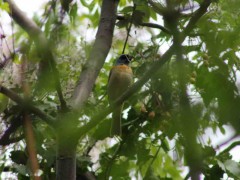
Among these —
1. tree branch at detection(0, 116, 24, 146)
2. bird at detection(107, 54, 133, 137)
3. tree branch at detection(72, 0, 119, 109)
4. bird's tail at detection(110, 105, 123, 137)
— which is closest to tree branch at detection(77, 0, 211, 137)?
tree branch at detection(0, 116, 24, 146)

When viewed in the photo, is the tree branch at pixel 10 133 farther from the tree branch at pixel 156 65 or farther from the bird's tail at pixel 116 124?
the bird's tail at pixel 116 124

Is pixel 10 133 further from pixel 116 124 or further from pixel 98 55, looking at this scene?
pixel 116 124

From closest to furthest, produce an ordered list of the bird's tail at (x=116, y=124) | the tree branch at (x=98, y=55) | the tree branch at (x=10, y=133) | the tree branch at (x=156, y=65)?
the tree branch at (x=156, y=65) → the tree branch at (x=10, y=133) → the tree branch at (x=98, y=55) → the bird's tail at (x=116, y=124)

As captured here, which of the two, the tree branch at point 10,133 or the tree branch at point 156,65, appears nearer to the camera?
the tree branch at point 156,65

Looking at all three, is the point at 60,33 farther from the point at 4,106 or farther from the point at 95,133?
the point at 95,133

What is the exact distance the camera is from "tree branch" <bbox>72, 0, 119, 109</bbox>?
121 inches

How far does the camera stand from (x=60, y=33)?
1.23 m

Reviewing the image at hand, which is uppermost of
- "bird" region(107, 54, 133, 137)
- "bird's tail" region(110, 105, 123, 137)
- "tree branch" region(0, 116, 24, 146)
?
"bird" region(107, 54, 133, 137)

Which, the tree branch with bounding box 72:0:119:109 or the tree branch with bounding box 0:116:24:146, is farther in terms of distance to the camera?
the tree branch with bounding box 72:0:119:109

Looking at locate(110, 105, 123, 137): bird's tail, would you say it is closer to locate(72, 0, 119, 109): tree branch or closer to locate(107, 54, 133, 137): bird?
locate(107, 54, 133, 137): bird

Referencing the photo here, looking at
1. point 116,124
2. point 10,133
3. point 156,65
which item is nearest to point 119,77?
point 116,124

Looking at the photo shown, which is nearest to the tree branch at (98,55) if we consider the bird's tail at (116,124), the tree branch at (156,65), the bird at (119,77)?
the tree branch at (156,65)

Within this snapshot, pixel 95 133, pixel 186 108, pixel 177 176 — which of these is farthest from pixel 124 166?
pixel 186 108

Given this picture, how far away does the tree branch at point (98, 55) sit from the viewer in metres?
3.08
